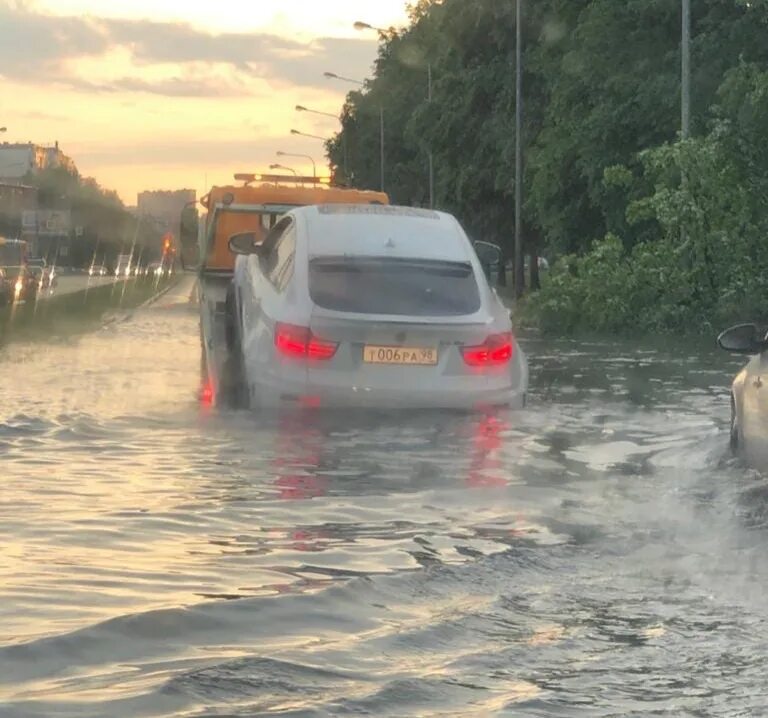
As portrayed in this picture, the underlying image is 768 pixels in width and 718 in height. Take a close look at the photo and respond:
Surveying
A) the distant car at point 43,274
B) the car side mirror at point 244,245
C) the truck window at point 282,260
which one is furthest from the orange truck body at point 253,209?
the distant car at point 43,274

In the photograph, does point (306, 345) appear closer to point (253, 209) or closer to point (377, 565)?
point (377, 565)

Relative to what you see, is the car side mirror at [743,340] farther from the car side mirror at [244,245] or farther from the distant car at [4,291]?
the distant car at [4,291]

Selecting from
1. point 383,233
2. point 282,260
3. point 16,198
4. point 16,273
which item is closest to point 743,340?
point 383,233

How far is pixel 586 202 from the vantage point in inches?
1633

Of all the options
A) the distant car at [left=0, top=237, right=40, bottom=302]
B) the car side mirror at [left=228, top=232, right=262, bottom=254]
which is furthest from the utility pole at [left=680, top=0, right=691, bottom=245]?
the distant car at [left=0, top=237, right=40, bottom=302]

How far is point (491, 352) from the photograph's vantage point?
41.5ft

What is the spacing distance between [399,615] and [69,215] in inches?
5946

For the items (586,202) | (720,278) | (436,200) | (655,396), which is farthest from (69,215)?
(655,396)

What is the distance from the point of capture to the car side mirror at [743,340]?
10.2m

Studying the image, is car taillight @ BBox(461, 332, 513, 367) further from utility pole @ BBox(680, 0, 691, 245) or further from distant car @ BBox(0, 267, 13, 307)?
distant car @ BBox(0, 267, 13, 307)

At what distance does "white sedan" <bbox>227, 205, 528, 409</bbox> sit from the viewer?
12.3 m

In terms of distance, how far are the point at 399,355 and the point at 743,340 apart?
9.38 feet

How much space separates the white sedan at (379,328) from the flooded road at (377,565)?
0.28 m

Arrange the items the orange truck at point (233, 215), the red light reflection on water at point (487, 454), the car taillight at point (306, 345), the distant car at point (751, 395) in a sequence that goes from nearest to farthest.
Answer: the distant car at point (751, 395)
the red light reflection on water at point (487, 454)
the car taillight at point (306, 345)
the orange truck at point (233, 215)
